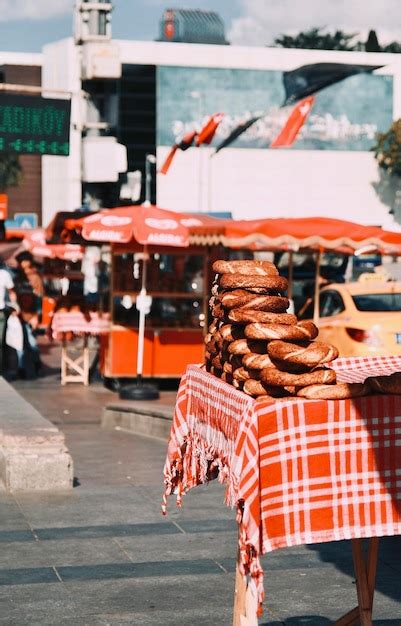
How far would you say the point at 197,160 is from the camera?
6531 cm

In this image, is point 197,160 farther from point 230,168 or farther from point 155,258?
point 155,258

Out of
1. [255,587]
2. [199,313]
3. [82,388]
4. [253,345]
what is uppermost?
[253,345]

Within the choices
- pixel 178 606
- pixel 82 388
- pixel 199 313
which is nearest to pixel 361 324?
pixel 199 313

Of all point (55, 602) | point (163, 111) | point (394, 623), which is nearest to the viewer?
point (394, 623)

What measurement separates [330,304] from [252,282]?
14.3 m

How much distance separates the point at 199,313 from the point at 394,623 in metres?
13.3

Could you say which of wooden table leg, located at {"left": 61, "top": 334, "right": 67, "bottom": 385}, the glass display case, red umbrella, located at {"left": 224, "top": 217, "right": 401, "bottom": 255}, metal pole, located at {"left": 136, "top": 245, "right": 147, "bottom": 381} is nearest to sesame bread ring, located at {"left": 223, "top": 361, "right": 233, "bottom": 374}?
red umbrella, located at {"left": 224, "top": 217, "right": 401, "bottom": 255}

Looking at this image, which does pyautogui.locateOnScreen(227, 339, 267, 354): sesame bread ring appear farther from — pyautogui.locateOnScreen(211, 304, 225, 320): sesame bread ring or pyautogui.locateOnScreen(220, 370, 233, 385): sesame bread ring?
pyautogui.locateOnScreen(211, 304, 225, 320): sesame bread ring

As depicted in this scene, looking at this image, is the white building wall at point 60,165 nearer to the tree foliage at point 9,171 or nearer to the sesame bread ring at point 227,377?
the tree foliage at point 9,171

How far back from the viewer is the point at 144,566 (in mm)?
7375

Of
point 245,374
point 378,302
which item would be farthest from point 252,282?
point 378,302

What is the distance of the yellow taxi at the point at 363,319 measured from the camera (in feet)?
56.3

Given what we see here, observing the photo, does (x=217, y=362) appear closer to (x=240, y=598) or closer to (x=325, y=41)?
(x=240, y=598)

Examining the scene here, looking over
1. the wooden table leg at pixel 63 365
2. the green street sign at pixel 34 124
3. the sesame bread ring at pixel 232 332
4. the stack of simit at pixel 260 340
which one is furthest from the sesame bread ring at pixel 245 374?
the wooden table leg at pixel 63 365
